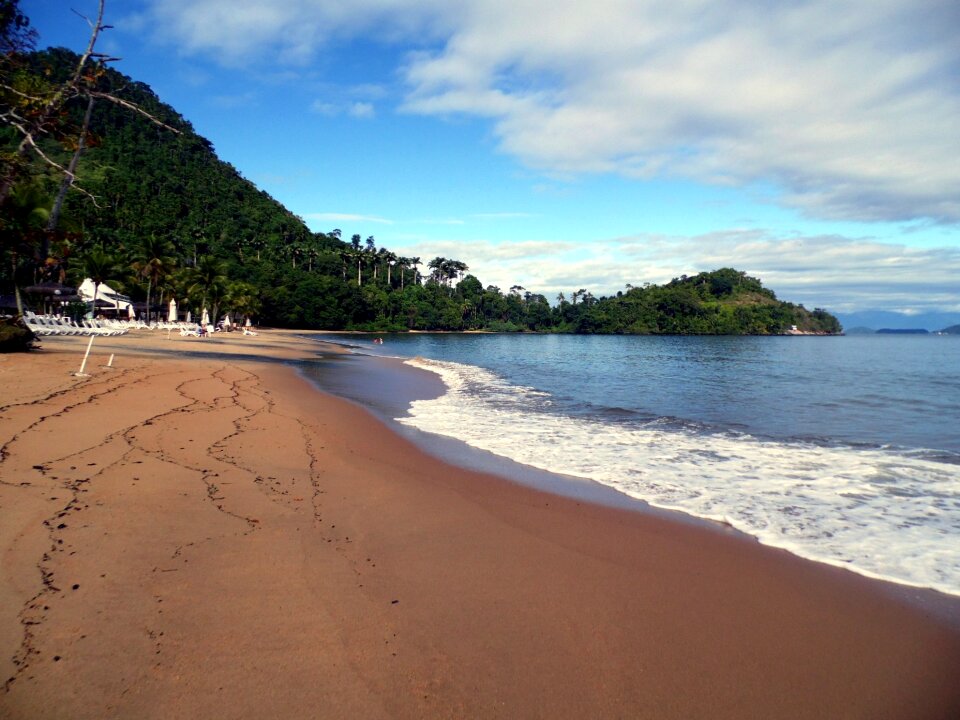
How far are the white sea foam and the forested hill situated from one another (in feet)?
70.9

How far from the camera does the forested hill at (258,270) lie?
2270 inches

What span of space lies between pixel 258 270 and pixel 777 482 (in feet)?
321

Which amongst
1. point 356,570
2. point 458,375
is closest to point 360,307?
point 458,375

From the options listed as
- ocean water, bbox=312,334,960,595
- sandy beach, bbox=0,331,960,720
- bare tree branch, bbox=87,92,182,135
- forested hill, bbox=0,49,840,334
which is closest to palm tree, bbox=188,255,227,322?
forested hill, bbox=0,49,840,334

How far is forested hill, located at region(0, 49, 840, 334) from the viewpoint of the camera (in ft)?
189

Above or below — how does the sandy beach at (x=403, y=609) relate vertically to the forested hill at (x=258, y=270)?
below

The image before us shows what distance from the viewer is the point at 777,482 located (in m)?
7.54

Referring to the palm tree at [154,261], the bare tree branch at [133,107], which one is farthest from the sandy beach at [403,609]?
the palm tree at [154,261]

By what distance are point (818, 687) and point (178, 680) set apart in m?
3.53

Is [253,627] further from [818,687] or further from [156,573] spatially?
[818,687]

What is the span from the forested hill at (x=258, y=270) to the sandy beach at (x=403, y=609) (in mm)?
21799

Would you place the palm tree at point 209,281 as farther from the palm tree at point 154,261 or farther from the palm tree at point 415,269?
the palm tree at point 415,269

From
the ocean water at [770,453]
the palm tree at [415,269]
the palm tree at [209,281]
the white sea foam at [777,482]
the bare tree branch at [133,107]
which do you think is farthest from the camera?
the palm tree at [415,269]

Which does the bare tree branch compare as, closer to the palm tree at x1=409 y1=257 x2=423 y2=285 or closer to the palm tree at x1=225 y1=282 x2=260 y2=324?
the palm tree at x1=225 y1=282 x2=260 y2=324
